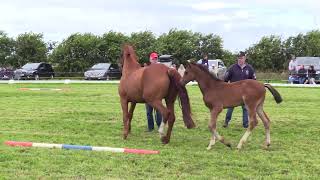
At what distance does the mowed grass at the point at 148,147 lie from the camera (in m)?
7.76

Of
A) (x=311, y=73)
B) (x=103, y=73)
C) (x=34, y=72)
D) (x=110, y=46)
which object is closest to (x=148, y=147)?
(x=311, y=73)

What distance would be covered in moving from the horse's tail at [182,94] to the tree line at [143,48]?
120 feet

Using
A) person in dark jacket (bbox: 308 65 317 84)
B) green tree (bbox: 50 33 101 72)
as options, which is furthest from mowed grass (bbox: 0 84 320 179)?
green tree (bbox: 50 33 101 72)

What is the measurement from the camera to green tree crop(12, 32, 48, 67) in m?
52.6

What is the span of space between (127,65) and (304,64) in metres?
28.6

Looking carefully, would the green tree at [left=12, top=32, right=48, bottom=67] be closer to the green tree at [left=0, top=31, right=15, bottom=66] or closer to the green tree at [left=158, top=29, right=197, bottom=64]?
the green tree at [left=0, top=31, right=15, bottom=66]

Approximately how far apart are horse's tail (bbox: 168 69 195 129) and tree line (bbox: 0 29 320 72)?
120ft

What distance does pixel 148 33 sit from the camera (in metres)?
51.4

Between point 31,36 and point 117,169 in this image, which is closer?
point 117,169

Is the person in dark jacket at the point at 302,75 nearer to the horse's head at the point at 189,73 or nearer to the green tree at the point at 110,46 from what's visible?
the green tree at the point at 110,46

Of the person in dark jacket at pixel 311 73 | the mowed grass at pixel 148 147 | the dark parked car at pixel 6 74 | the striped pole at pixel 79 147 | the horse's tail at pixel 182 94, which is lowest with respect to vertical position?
the dark parked car at pixel 6 74

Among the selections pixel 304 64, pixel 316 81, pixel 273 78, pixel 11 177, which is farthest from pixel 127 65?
pixel 273 78

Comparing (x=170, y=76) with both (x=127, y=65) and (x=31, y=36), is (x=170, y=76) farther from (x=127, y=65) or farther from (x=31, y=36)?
(x=31, y=36)

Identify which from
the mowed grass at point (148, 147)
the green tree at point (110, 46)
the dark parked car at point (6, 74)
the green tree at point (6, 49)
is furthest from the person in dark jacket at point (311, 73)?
the green tree at point (6, 49)
